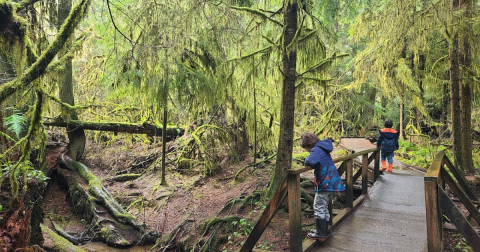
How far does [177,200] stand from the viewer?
408 inches

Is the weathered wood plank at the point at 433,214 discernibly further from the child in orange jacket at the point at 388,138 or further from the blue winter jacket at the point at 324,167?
the child in orange jacket at the point at 388,138

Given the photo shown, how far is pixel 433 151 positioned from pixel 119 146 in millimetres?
14224

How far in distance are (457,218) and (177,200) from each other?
8.31 meters

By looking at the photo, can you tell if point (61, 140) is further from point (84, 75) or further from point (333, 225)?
point (333, 225)

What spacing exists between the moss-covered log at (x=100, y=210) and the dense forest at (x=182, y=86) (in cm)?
4

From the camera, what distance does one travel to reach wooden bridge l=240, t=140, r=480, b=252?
12.1 feet

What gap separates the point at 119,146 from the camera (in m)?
15.1

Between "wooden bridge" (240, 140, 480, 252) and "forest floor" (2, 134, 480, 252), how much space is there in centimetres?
79

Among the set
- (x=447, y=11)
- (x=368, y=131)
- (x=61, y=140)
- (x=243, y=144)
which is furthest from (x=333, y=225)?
(x=368, y=131)

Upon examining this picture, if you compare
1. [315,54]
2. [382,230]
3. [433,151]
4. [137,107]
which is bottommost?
[382,230]

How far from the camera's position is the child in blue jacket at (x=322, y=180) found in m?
4.93

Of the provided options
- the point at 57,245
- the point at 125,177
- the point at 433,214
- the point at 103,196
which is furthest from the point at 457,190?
the point at 125,177

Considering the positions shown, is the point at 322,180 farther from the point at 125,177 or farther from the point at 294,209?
the point at 125,177

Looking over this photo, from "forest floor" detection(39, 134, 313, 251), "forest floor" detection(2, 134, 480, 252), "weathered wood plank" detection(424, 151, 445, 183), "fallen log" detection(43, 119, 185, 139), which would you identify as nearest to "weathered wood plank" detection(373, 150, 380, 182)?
"forest floor" detection(2, 134, 480, 252)
